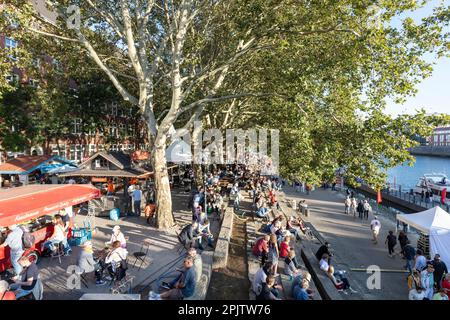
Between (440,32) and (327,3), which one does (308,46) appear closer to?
(327,3)

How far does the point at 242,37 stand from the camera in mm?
13648

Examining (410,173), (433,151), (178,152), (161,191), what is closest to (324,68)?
(161,191)

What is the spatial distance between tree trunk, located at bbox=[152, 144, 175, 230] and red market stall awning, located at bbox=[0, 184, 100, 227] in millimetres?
2770

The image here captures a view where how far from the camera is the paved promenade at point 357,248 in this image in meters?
10.5

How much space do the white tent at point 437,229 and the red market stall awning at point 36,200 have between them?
14.3 meters

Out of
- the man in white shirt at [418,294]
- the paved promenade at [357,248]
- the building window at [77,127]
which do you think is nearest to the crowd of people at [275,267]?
the paved promenade at [357,248]

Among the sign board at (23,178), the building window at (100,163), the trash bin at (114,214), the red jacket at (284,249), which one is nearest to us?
the red jacket at (284,249)

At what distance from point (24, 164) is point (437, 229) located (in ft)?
95.9

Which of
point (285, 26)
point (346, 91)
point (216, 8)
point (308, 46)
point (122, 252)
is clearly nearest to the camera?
point (122, 252)

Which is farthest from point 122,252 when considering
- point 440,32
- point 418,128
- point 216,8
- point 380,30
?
point 216,8

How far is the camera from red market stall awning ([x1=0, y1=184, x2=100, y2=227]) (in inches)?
331

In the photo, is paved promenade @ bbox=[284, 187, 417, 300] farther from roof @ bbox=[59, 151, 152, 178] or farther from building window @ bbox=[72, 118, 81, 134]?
building window @ bbox=[72, 118, 81, 134]

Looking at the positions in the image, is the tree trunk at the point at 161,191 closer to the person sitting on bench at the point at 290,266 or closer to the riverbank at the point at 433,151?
the person sitting on bench at the point at 290,266
